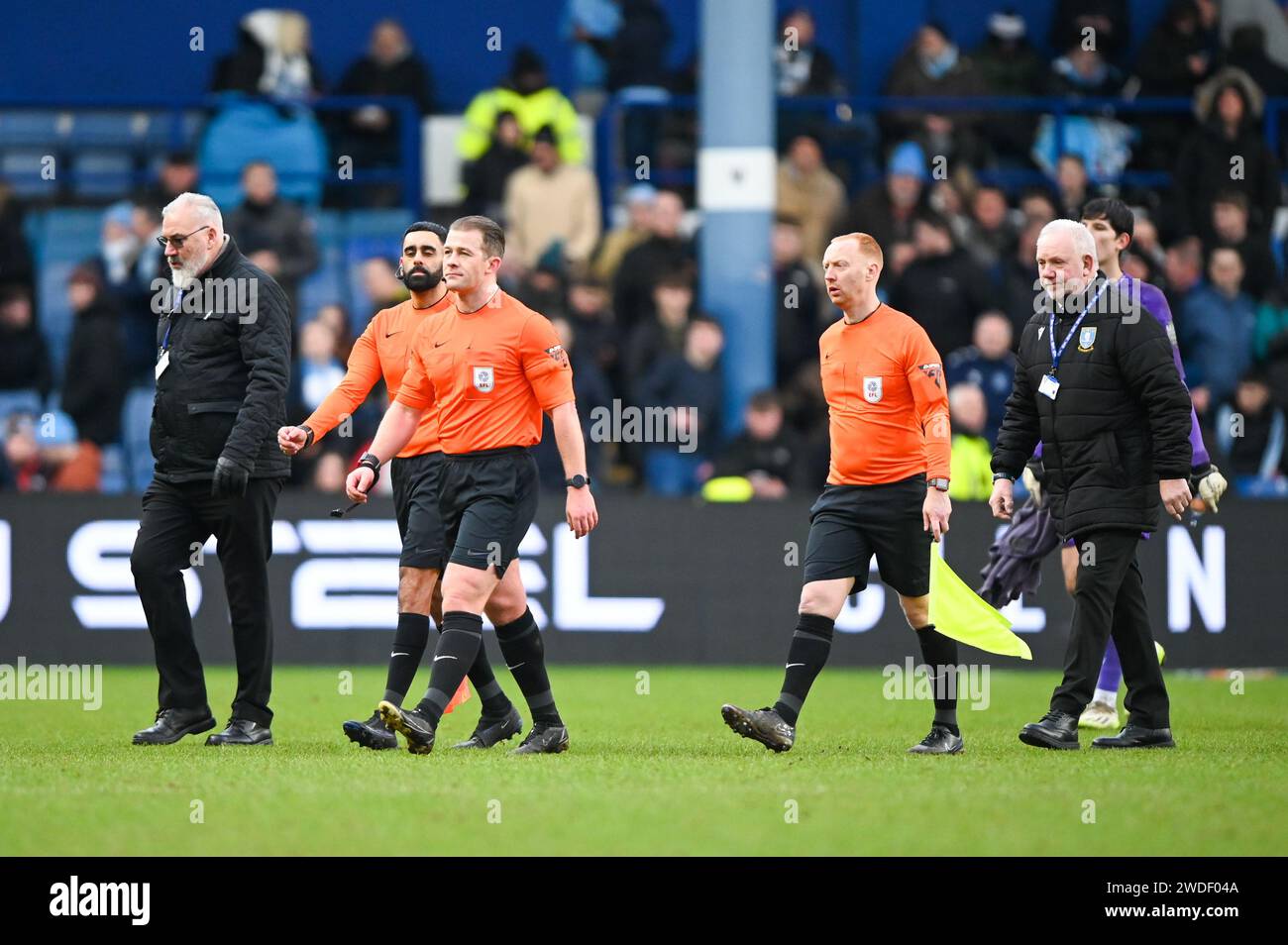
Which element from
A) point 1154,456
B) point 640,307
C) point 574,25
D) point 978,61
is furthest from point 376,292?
point 1154,456

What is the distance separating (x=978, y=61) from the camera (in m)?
18.8

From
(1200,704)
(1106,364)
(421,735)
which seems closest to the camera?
(421,735)

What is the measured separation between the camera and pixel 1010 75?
18.8 m

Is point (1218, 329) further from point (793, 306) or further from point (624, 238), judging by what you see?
point (624, 238)

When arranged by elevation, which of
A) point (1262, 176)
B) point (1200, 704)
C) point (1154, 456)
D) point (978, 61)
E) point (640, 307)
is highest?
point (978, 61)

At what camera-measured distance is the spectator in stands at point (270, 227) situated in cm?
1644

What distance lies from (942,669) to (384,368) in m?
2.85

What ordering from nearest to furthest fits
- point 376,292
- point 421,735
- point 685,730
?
1. point 421,735
2. point 685,730
3. point 376,292

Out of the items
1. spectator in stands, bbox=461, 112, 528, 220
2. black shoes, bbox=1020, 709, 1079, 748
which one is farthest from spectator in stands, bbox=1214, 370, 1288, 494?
black shoes, bbox=1020, 709, 1079, 748

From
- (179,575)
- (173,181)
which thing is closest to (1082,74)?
(173,181)

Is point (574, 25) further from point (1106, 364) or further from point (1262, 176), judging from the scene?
point (1106, 364)

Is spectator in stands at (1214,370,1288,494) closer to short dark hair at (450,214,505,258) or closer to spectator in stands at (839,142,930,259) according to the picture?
spectator in stands at (839,142,930,259)

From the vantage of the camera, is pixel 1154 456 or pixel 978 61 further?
pixel 978 61

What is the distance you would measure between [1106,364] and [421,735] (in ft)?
10.7
